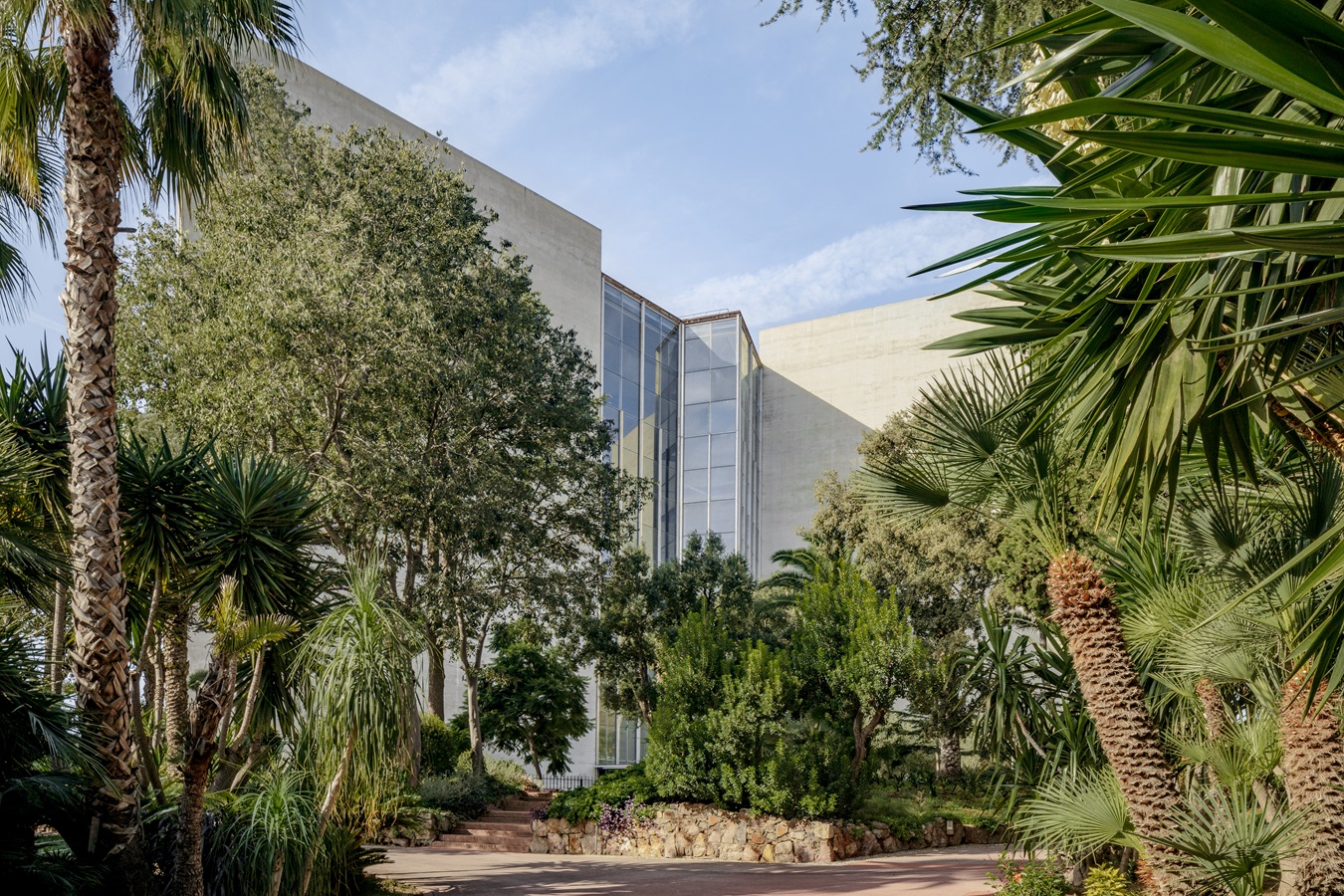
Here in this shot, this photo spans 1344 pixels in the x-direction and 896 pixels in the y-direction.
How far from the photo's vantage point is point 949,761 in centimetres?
2728

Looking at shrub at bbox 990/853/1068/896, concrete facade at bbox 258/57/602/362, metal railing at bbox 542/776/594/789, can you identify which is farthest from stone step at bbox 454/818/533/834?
concrete facade at bbox 258/57/602/362

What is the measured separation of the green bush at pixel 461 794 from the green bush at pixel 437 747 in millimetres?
1726

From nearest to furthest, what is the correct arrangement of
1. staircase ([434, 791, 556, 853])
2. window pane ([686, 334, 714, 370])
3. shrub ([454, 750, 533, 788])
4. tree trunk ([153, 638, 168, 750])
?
tree trunk ([153, 638, 168, 750]), staircase ([434, 791, 556, 853]), shrub ([454, 750, 533, 788]), window pane ([686, 334, 714, 370])

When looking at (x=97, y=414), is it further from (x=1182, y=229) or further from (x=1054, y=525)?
(x=1182, y=229)

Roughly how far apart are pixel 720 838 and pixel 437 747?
9.49 meters

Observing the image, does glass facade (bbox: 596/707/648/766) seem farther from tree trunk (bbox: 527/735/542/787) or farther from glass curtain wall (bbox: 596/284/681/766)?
tree trunk (bbox: 527/735/542/787)

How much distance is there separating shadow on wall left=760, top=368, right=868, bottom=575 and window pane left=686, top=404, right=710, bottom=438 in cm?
549

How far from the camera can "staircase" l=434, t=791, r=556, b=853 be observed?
18.6m

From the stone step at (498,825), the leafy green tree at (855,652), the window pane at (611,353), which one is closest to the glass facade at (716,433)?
the window pane at (611,353)

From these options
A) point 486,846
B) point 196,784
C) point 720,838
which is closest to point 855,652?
point 720,838

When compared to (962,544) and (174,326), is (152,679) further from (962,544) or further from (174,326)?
(962,544)

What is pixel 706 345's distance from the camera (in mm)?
43344

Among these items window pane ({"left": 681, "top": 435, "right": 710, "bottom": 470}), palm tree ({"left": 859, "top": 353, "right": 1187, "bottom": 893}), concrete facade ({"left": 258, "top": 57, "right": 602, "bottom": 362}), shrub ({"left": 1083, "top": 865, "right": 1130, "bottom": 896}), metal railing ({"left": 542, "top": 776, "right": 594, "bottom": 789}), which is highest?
concrete facade ({"left": 258, "top": 57, "right": 602, "bottom": 362})

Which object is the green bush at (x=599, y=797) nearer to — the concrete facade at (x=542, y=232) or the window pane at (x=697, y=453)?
the concrete facade at (x=542, y=232)
